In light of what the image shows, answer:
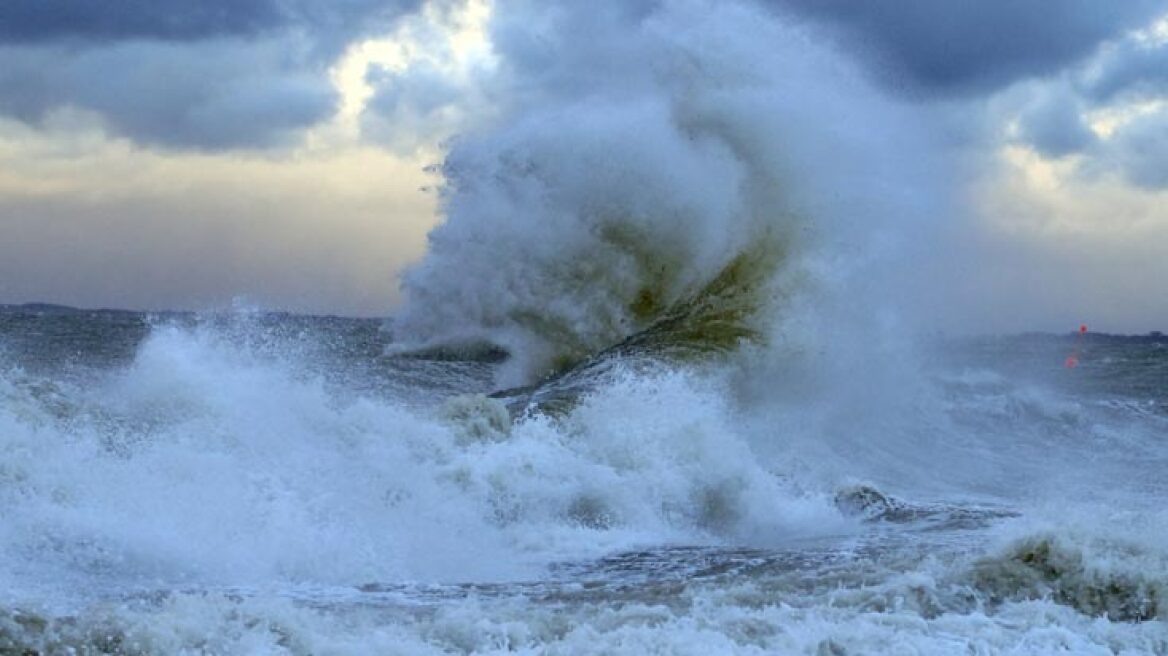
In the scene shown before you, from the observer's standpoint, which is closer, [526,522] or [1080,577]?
[1080,577]

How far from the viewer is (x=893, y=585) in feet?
21.8

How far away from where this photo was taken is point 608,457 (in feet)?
34.4

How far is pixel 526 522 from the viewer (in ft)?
29.4

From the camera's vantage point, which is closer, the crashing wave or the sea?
the sea

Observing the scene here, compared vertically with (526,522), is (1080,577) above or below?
below

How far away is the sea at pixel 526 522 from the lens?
578cm

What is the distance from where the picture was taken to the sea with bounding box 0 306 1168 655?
19.0 feet

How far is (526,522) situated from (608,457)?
1.69m

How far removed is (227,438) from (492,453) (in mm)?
2047

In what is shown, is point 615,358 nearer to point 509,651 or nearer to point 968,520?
point 968,520

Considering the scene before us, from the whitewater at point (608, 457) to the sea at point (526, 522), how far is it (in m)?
0.03

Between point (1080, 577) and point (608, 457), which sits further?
point (608, 457)

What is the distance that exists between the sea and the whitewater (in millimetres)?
31

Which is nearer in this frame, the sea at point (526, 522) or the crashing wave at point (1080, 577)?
the sea at point (526, 522)
